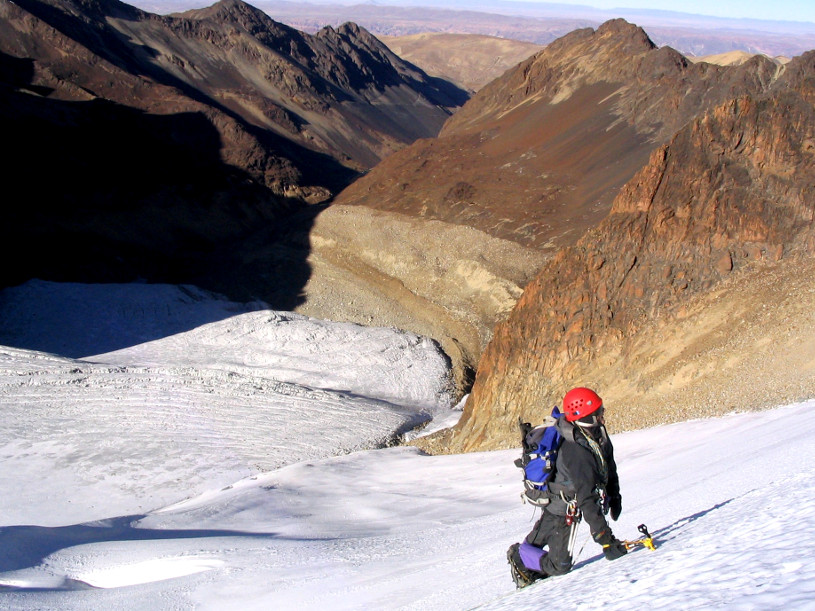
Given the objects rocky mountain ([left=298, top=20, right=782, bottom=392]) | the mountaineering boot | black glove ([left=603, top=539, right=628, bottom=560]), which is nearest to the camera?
black glove ([left=603, top=539, right=628, bottom=560])

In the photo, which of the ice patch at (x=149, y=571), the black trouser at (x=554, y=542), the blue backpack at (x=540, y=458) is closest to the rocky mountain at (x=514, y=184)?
the ice patch at (x=149, y=571)

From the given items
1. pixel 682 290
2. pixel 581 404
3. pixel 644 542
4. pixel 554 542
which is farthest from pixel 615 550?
pixel 682 290

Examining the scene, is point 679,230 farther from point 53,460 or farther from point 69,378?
point 69,378

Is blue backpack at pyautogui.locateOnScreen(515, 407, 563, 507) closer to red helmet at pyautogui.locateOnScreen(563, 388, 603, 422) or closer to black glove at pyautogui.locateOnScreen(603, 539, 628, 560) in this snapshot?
red helmet at pyautogui.locateOnScreen(563, 388, 603, 422)

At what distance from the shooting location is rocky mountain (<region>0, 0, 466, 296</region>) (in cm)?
3690

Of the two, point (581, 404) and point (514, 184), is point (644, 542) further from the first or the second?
point (514, 184)

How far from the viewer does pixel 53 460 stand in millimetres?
17844

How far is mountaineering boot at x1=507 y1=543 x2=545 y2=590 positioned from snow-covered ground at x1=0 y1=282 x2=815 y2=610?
6.2 inches

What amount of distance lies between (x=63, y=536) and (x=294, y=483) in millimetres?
5023

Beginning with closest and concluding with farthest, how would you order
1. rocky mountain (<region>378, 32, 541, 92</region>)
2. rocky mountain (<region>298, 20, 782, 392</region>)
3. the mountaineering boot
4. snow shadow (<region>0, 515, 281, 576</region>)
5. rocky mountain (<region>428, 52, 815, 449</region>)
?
1. the mountaineering boot
2. snow shadow (<region>0, 515, 281, 576</region>)
3. rocky mountain (<region>428, 52, 815, 449</region>)
4. rocky mountain (<region>298, 20, 782, 392</region>)
5. rocky mountain (<region>378, 32, 541, 92</region>)

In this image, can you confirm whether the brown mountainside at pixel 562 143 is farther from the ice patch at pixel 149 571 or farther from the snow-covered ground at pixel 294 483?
the ice patch at pixel 149 571

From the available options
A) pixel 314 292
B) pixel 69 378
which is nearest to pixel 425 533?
pixel 69 378

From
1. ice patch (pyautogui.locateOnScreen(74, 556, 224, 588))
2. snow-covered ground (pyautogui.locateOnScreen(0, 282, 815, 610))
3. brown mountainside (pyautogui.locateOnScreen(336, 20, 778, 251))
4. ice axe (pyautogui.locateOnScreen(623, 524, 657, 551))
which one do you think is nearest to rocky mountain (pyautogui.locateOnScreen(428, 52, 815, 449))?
snow-covered ground (pyautogui.locateOnScreen(0, 282, 815, 610))

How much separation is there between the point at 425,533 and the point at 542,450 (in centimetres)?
528
